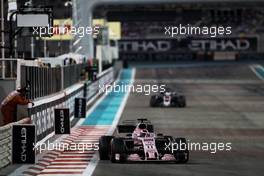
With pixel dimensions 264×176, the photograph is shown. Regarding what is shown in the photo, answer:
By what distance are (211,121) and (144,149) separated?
11.5 metres

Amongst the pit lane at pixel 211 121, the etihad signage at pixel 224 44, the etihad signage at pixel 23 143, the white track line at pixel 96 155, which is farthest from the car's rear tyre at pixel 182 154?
the etihad signage at pixel 224 44

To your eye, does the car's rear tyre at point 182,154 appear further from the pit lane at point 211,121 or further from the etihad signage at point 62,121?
the etihad signage at point 62,121

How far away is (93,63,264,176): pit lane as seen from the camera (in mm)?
14008

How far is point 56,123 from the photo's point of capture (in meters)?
20.3

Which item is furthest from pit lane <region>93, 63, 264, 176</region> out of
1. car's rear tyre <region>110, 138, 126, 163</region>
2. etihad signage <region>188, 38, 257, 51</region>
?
etihad signage <region>188, 38, 257, 51</region>

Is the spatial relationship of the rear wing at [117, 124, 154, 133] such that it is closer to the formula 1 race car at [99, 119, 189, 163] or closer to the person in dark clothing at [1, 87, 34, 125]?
the formula 1 race car at [99, 119, 189, 163]

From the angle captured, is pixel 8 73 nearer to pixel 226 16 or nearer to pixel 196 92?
pixel 196 92

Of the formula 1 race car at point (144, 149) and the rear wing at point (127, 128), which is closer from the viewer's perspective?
the formula 1 race car at point (144, 149)

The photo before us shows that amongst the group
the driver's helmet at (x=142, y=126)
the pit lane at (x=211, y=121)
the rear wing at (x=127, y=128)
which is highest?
the driver's helmet at (x=142, y=126)

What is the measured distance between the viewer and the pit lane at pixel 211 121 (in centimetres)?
1401

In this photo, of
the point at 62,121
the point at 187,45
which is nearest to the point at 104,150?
the point at 62,121

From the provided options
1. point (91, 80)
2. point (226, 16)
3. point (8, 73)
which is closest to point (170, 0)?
point (91, 80)

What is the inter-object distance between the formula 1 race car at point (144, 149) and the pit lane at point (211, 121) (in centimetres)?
20

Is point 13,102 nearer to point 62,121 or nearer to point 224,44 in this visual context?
point 62,121
